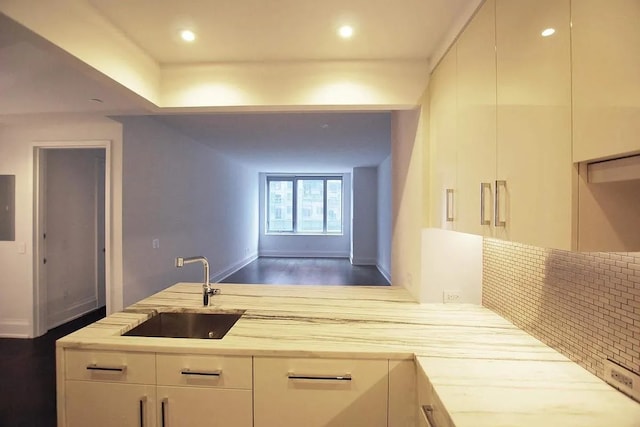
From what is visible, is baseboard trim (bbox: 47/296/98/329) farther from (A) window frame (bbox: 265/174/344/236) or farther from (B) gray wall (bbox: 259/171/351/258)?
(A) window frame (bbox: 265/174/344/236)

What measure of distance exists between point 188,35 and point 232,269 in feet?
18.9

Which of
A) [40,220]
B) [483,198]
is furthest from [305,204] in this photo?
[483,198]

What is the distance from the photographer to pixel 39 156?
132 inches

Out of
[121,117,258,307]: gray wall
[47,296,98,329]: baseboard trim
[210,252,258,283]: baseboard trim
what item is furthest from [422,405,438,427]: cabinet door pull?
[210,252,258,283]: baseboard trim

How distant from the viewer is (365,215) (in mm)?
7875

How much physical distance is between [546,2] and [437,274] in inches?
53.5

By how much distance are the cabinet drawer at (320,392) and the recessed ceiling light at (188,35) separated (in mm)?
1661

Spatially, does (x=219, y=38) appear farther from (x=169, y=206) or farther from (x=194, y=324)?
(x=169, y=206)

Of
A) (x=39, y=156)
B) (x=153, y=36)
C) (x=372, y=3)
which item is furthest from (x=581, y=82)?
(x=39, y=156)

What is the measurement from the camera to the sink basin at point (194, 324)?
176 centimetres

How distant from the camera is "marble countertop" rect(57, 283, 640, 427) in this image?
0.88m

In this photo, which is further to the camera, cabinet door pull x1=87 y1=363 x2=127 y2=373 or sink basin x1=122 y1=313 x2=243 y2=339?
sink basin x1=122 y1=313 x2=243 y2=339

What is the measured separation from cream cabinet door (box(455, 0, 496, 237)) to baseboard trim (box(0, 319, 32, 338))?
4610mm

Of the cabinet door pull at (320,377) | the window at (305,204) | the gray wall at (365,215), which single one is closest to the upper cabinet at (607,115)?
the cabinet door pull at (320,377)
